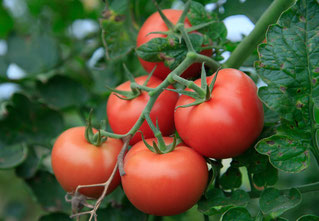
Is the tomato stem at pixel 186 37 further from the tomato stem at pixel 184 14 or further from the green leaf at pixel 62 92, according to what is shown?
the green leaf at pixel 62 92

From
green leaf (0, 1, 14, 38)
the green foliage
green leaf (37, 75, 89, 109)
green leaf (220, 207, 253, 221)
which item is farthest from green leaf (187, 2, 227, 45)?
green leaf (0, 1, 14, 38)

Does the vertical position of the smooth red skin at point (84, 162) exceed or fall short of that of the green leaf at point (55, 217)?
it exceeds it

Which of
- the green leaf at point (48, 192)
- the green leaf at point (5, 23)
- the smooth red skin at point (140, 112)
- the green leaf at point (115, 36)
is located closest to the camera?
the smooth red skin at point (140, 112)

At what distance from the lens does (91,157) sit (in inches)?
26.1

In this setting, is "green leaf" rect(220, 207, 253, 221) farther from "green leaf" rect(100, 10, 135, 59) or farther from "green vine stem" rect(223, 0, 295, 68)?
"green leaf" rect(100, 10, 135, 59)

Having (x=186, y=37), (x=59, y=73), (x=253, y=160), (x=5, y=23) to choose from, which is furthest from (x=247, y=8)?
(x=5, y=23)

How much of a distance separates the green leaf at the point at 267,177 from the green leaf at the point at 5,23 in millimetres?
961

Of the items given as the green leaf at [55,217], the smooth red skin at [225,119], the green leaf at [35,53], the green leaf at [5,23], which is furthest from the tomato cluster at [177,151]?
the green leaf at [5,23]

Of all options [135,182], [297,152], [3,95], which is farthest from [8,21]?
[297,152]

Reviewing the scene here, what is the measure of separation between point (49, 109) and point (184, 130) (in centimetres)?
56

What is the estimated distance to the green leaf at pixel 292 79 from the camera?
1.99ft

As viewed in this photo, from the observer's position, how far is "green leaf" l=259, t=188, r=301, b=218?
0.61 metres

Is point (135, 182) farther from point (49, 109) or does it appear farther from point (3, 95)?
point (3, 95)

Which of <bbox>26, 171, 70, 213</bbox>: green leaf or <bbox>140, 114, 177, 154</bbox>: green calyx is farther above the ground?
<bbox>140, 114, 177, 154</bbox>: green calyx
